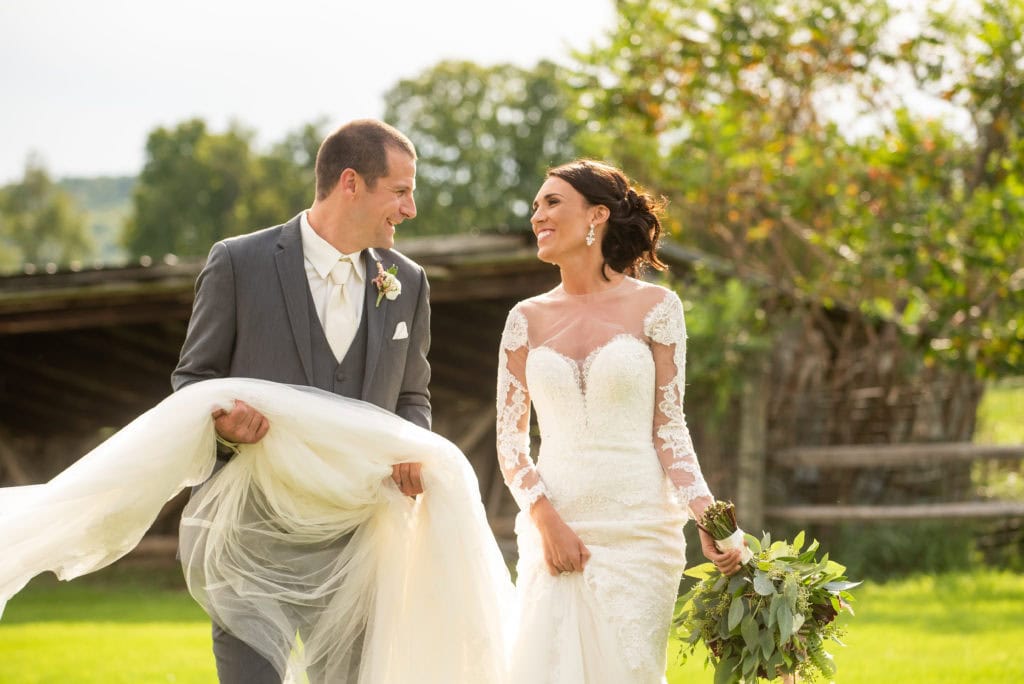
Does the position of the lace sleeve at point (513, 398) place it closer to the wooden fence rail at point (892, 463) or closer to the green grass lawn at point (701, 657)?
the green grass lawn at point (701, 657)

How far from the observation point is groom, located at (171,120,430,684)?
439cm

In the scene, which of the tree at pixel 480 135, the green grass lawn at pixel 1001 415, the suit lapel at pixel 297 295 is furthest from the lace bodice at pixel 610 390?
the tree at pixel 480 135

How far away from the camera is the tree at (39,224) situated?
279ft

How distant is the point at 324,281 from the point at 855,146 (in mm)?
9898

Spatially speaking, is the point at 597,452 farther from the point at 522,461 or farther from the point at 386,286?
the point at 386,286

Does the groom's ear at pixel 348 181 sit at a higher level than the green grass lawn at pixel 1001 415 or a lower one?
higher

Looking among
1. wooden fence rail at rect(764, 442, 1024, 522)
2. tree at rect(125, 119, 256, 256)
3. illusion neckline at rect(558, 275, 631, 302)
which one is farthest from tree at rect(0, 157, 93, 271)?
illusion neckline at rect(558, 275, 631, 302)

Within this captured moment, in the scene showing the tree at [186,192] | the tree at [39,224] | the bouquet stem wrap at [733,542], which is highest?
the bouquet stem wrap at [733,542]

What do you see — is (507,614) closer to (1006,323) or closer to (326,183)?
(326,183)

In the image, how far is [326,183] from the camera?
4543 mm

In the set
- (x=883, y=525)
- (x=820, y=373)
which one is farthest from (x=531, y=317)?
(x=820, y=373)

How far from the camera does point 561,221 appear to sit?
486 centimetres

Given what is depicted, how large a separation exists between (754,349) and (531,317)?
730cm

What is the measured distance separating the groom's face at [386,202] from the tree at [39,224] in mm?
82885
